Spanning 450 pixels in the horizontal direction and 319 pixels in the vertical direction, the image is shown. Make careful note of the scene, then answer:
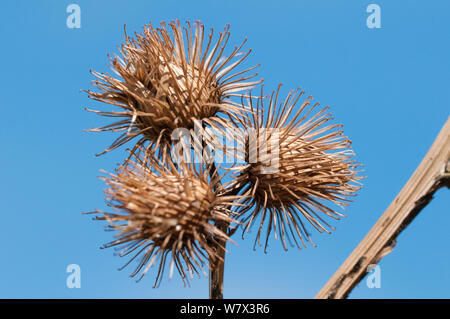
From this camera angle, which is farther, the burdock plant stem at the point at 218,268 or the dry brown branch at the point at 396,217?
the burdock plant stem at the point at 218,268

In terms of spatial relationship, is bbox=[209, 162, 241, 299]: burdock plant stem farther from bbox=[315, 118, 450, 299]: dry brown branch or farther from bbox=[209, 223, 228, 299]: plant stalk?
bbox=[315, 118, 450, 299]: dry brown branch

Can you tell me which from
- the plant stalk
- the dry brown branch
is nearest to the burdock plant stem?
the plant stalk

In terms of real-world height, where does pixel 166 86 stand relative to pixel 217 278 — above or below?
above

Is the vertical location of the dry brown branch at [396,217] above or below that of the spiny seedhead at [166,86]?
below

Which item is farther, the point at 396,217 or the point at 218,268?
the point at 218,268

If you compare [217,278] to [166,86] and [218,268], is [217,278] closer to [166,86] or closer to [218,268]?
[218,268]

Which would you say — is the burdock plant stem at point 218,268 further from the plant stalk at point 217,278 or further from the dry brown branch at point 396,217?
the dry brown branch at point 396,217

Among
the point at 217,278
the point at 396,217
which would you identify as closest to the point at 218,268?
the point at 217,278

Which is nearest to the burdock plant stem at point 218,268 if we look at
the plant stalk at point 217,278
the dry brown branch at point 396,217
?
the plant stalk at point 217,278

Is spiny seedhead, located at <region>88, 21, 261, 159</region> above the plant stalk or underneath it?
above

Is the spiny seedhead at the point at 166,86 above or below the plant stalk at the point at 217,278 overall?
above
